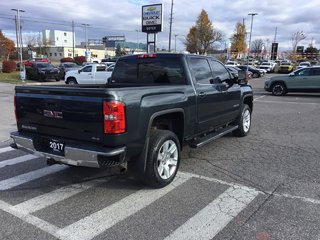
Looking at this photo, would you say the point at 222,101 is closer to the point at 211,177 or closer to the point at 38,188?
the point at 211,177

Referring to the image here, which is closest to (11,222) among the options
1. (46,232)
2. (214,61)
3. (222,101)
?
(46,232)

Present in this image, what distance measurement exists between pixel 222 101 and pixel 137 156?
2572mm

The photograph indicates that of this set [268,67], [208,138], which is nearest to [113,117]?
[208,138]

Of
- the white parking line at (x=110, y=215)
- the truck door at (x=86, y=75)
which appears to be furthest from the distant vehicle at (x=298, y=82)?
the white parking line at (x=110, y=215)

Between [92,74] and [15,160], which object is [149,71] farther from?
[92,74]

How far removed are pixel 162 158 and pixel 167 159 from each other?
14 cm

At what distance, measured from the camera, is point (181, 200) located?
4.18 metres

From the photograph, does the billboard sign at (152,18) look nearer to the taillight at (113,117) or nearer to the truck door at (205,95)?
the truck door at (205,95)

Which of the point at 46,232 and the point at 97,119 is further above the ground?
the point at 97,119

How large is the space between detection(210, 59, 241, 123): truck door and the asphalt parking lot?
80cm

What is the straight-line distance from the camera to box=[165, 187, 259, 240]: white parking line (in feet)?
11.0

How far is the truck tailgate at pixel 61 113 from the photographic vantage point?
379 centimetres

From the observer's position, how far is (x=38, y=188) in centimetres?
460

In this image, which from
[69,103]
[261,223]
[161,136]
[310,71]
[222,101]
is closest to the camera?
[261,223]
